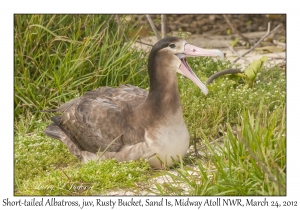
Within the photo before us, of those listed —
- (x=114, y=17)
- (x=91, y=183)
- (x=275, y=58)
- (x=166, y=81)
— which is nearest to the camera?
(x=91, y=183)

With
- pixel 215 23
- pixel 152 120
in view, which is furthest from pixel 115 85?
pixel 215 23

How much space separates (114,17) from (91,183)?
10.3 ft

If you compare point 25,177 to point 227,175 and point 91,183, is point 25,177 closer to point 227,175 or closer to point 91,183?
point 91,183

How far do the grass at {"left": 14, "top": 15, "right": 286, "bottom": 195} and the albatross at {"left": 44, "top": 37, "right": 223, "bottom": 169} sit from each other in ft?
0.53

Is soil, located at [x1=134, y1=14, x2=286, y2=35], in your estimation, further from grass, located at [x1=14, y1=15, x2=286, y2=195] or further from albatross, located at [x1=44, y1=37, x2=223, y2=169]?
albatross, located at [x1=44, y1=37, x2=223, y2=169]

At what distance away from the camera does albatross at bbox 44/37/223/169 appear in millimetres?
5516

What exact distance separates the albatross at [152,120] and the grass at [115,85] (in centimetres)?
16

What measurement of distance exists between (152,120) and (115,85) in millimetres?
1753

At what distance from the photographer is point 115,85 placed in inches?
286

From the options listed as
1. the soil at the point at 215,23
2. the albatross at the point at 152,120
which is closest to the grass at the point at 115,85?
the albatross at the point at 152,120

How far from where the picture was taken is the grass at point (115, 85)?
15.7 feet

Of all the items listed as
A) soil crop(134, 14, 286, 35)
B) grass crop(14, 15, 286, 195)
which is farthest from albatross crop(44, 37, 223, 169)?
soil crop(134, 14, 286, 35)

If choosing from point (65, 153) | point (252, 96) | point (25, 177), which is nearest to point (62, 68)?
point (65, 153)

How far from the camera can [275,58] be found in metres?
8.95
